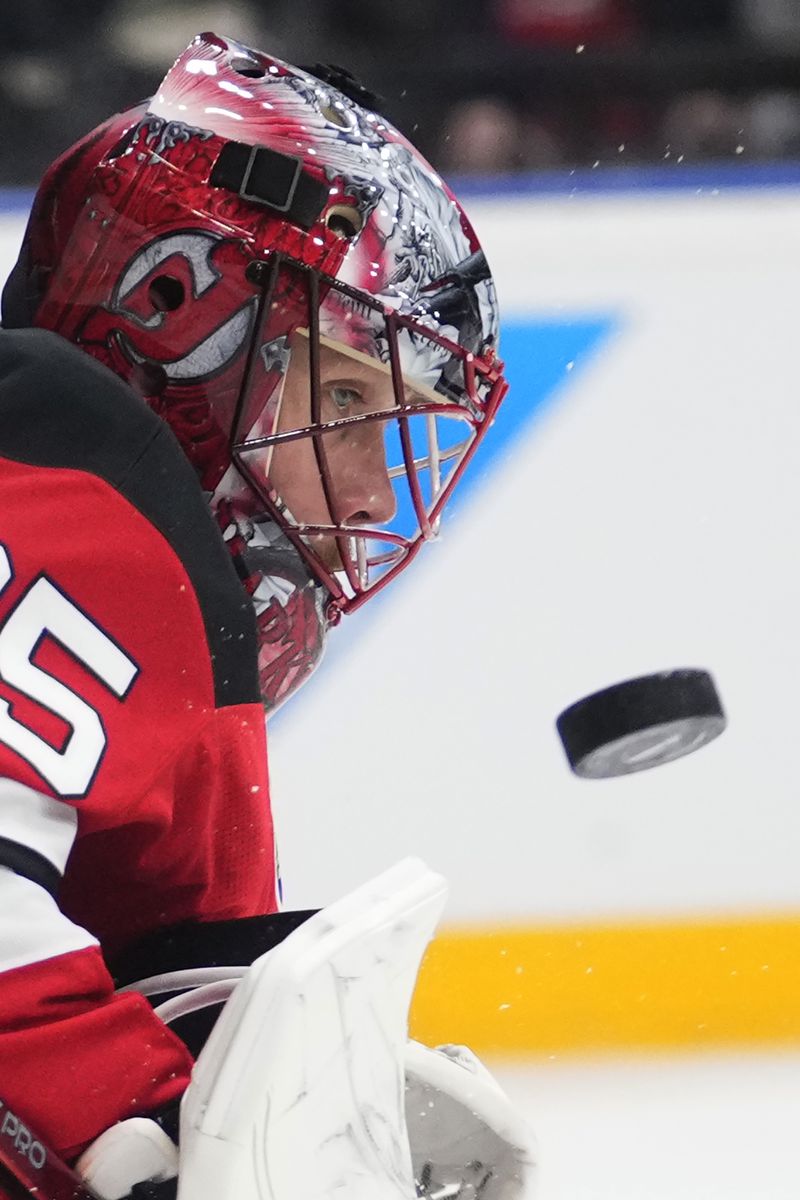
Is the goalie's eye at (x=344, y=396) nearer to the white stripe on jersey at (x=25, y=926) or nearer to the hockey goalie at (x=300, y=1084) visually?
the hockey goalie at (x=300, y=1084)

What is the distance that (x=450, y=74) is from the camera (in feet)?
9.00

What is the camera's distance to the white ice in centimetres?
154

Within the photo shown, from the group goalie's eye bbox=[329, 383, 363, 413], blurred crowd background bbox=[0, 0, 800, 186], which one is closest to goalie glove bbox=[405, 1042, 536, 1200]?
goalie's eye bbox=[329, 383, 363, 413]

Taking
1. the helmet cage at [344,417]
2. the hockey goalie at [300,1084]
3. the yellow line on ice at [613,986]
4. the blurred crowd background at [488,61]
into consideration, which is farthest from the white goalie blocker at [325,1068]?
the blurred crowd background at [488,61]

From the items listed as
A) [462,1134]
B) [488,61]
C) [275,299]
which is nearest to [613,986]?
[462,1134]

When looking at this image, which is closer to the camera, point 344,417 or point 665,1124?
point 344,417

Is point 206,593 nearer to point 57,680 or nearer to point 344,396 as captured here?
point 57,680

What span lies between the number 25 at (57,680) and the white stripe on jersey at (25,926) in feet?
0.18

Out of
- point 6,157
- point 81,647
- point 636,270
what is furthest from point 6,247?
point 81,647

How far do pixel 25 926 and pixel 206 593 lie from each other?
25cm

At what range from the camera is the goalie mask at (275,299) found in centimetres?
123

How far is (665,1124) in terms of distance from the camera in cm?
164

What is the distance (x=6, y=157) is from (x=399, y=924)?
1394 mm

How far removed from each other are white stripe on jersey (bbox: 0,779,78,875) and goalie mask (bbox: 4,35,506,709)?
355 millimetres
